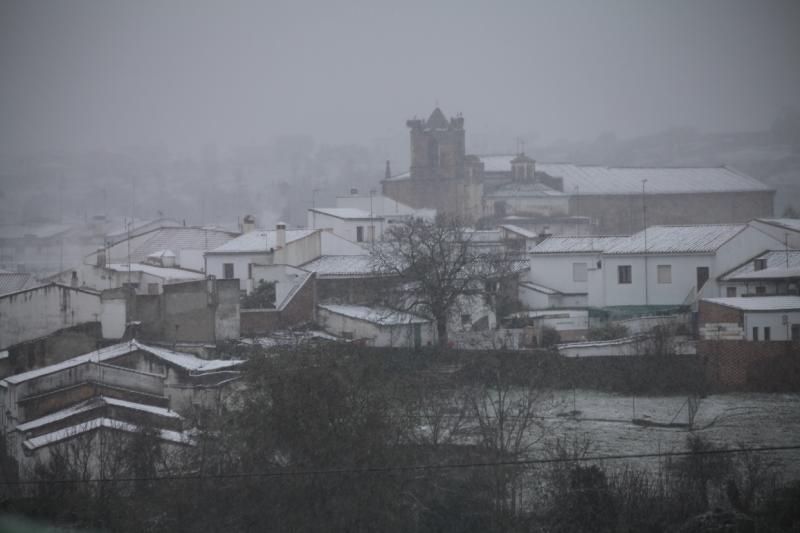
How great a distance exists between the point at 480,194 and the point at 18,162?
61747 millimetres

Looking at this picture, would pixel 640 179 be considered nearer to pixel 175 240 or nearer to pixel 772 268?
pixel 175 240

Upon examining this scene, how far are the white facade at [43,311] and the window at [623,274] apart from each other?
546 inches

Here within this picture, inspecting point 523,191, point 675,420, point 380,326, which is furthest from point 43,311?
point 523,191

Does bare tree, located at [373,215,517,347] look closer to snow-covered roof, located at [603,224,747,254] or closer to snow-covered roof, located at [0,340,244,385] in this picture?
snow-covered roof, located at [603,224,747,254]

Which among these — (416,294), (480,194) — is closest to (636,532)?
(416,294)

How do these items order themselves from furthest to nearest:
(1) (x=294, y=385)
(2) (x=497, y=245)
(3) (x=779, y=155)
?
(3) (x=779, y=155)
(2) (x=497, y=245)
(1) (x=294, y=385)

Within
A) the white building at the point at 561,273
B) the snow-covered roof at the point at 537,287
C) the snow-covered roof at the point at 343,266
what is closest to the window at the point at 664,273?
the white building at the point at 561,273

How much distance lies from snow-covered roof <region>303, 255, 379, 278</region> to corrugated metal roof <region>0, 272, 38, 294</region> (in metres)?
8.75

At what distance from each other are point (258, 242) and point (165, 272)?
3108 millimetres

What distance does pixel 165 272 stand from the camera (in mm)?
29078

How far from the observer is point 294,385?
12.4 metres

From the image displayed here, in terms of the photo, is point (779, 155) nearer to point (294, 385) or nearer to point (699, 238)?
point (699, 238)

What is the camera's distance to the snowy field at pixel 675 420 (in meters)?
15.7

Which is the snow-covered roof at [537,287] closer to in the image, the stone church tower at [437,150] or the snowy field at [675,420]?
the snowy field at [675,420]
